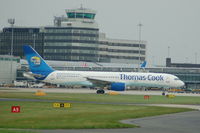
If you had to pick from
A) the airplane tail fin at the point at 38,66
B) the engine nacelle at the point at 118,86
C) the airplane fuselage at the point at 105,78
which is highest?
the airplane tail fin at the point at 38,66

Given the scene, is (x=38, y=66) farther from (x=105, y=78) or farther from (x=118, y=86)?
(x=118, y=86)

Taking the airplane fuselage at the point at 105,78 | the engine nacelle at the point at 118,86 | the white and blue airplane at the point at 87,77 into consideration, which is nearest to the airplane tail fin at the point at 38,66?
the white and blue airplane at the point at 87,77

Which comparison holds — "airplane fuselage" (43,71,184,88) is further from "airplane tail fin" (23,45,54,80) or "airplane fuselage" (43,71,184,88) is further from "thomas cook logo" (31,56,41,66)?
"thomas cook logo" (31,56,41,66)

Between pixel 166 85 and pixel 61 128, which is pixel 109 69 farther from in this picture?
pixel 61 128

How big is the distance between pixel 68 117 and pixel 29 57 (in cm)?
6325

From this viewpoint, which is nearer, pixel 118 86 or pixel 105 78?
pixel 118 86

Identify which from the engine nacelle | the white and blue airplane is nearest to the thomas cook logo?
the white and blue airplane

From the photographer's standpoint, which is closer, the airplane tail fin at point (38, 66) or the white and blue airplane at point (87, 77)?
the white and blue airplane at point (87, 77)

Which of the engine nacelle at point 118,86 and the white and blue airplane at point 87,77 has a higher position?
the white and blue airplane at point 87,77

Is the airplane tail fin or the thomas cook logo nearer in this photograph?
the airplane tail fin

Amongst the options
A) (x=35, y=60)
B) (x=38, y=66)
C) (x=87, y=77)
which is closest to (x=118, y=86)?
(x=87, y=77)

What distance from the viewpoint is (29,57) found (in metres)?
108

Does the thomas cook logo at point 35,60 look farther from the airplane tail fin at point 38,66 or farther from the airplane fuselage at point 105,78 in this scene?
the airplane fuselage at point 105,78

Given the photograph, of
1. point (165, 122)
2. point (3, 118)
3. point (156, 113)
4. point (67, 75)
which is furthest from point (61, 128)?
point (67, 75)
